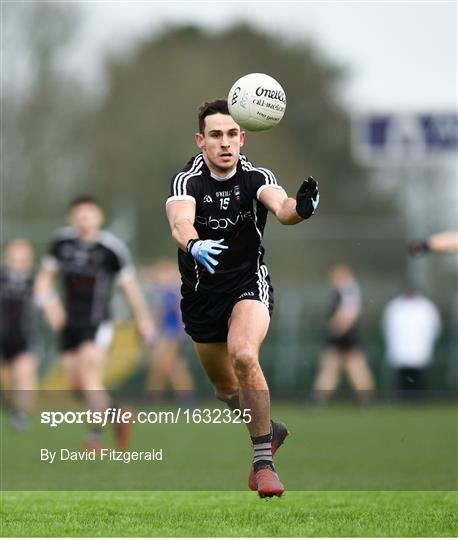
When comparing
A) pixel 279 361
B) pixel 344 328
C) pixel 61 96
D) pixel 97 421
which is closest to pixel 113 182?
pixel 61 96

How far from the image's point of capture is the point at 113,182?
1604 inches

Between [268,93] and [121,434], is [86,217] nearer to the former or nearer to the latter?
[121,434]

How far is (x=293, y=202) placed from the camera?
8.48 meters

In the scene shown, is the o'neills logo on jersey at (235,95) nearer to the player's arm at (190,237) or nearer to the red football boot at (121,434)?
the player's arm at (190,237)

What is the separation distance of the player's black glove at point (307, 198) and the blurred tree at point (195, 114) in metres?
30.3

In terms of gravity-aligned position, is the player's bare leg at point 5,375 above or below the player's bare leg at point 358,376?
above

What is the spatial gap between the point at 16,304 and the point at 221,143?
1093 cm

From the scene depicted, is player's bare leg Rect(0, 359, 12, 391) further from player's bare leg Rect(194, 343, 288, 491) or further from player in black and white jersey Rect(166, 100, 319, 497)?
player in black and white jersey Rect(166, 100, 319, 497)

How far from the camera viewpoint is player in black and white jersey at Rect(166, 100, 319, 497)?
28.5 ft

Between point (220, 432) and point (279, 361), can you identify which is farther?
point (279, 361)

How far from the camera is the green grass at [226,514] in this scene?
Answer: 7715mm

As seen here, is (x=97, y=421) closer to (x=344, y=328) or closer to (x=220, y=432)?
(x=220, y=432)

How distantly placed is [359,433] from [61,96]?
25.4 m

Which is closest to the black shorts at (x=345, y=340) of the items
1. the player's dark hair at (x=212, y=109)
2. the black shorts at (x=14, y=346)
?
the black shorts at (x=14, y=346)
